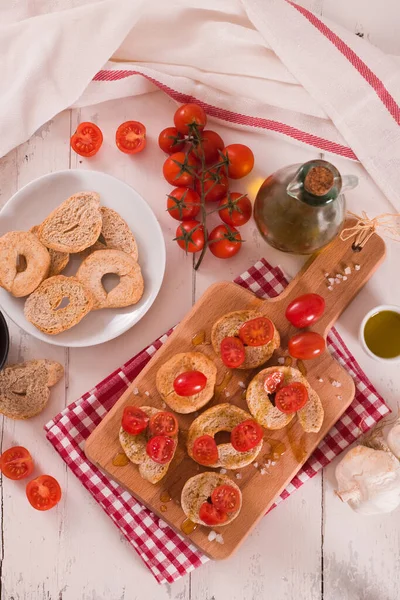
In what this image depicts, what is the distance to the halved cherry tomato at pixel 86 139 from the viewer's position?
3.06 metres

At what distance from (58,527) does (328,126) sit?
2148 mm

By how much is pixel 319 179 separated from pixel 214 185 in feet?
1.98

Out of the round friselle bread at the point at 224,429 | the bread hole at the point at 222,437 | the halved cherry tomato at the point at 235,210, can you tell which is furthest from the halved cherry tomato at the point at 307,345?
the halved cherry tomato at the point at 235,210

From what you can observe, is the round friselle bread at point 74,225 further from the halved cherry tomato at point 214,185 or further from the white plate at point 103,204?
the halved cherry tomato at point 214,185

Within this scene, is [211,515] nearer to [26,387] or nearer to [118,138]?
[26,387]

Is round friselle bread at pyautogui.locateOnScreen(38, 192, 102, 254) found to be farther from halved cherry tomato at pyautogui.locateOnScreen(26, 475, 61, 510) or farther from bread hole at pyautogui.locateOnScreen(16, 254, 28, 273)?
halved cherry tomato at pyautogui.locateOnScreen(26, 475, 61, 510)

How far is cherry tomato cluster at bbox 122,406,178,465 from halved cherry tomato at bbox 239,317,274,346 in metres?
0.44

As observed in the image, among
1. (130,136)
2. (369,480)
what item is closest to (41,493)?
(369,480)

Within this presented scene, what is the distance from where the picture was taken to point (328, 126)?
307cm

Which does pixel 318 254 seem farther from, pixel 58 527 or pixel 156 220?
pixel 58 527

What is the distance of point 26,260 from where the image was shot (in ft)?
9.57

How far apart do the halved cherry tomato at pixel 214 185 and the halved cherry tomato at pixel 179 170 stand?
0.06 meters

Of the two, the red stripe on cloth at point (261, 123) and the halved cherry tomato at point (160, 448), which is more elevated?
the red stripe on cloth at point (261, 123)

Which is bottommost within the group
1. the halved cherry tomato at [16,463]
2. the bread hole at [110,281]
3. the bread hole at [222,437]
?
the bread hole at [222,437]
